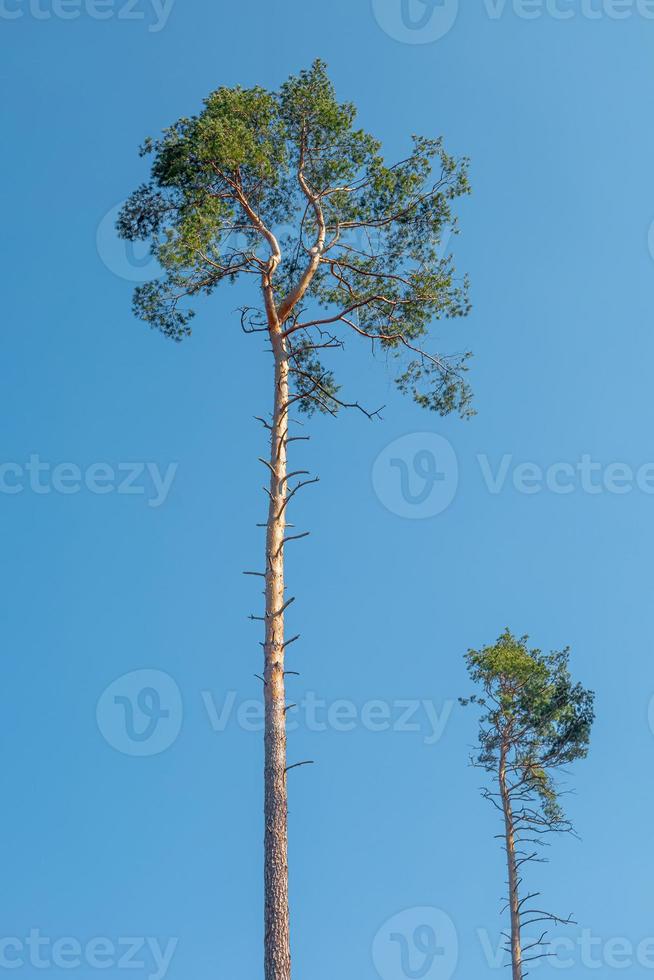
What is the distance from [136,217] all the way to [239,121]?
2.05 meters

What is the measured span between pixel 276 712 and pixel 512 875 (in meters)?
10.1

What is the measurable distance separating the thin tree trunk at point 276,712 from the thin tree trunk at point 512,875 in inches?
387

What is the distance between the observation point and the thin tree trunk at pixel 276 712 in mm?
11422

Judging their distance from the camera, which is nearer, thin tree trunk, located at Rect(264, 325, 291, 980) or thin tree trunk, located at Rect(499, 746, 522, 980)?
thin tree trunk, located at Rect(264, 325, 291, 980)

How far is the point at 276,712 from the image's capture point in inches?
485

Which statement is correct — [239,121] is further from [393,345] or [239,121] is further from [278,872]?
[278,872]

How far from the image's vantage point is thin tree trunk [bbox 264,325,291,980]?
11422 mm

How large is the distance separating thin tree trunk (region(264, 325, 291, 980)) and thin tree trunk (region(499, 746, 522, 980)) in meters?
9.84

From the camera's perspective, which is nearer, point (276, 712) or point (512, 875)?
point (276, 712)

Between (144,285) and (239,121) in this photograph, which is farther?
(144,285)

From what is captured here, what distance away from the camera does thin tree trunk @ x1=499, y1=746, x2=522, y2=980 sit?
64.5 ft

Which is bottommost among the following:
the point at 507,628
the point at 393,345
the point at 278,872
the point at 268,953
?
the point at 268,953

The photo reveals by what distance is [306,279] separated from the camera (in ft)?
47.5

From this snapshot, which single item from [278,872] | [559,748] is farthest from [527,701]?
[278,872]
